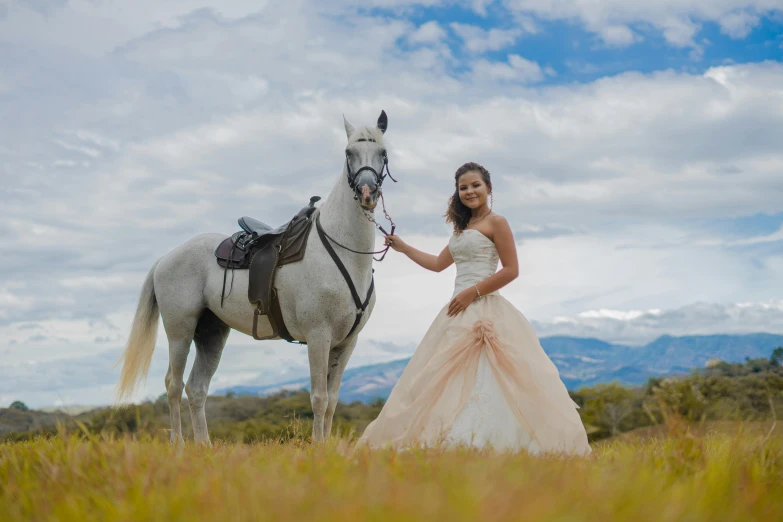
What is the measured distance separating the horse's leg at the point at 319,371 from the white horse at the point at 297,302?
10 millimetres

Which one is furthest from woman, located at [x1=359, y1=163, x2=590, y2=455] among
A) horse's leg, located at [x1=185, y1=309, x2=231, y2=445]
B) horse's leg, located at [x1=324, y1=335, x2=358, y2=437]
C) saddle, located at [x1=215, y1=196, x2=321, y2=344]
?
horse's leg, located at [x1=185, y1=309, x2=231, y2=445]

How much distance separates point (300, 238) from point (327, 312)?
3.17 feet

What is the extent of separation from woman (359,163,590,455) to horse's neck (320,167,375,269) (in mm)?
974

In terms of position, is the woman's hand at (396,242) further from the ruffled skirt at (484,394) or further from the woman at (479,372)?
the ruffled skirt at (484,394)

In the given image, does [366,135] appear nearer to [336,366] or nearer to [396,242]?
[396,242]

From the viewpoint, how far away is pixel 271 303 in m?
7.21

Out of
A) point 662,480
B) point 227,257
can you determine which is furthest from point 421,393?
point 227,257

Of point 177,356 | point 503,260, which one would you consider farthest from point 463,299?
Result: point 177,356

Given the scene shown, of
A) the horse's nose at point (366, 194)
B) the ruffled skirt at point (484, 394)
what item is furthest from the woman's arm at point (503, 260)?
the horse's nose at point (366, 194)

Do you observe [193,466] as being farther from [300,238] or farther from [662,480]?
[300,238]

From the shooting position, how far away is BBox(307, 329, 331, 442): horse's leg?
6.58 metres

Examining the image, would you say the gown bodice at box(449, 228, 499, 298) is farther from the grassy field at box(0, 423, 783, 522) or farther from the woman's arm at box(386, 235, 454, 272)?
the grassy field at box(0, 423, 783, 522)

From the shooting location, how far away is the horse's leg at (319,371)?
6582 mm

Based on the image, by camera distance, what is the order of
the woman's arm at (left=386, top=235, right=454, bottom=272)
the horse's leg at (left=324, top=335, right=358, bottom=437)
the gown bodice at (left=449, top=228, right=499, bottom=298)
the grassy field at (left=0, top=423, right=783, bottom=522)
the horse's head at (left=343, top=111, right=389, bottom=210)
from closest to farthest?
the grassy field at (left=0, top=423, right=783, bottom=522)
the gown bodice at (left=449, top=228, right=499, bottom=298)
the horse's head at (left=343, top=111, right=389, bottom=210)
the woman's arm at (left=386, top=235, right=454, bottom=272)
the horse's leg at (left=324, top=335, right=358, bottom=437)
